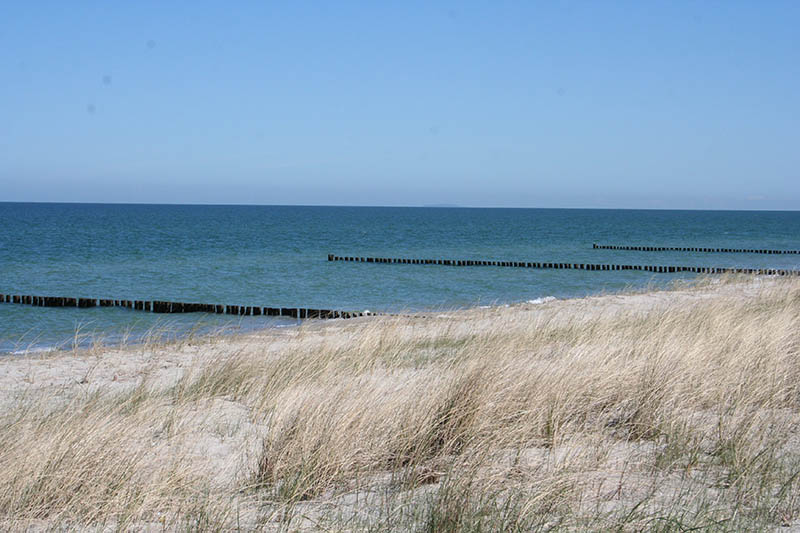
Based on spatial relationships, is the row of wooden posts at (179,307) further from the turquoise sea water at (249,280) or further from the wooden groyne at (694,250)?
the wooden groyne at (694,250)

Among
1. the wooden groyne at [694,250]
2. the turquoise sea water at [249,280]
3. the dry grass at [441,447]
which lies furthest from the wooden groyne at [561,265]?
the dry grass at [441,447]

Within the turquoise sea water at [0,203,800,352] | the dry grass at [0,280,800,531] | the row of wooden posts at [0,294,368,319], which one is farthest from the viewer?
the row of wooden posts at [0,294,368,319]

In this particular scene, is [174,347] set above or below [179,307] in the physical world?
above

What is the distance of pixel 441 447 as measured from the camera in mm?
6262

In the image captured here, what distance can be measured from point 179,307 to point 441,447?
21.2 meters

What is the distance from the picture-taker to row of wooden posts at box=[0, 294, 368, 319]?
23875mm

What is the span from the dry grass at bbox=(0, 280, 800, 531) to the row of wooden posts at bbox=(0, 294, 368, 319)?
1387 centimetres

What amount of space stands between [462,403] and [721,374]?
331 cm

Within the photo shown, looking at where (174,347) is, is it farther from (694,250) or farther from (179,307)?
(694,250)

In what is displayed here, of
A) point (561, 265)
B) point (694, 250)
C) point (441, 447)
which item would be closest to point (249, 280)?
point (561, 265)

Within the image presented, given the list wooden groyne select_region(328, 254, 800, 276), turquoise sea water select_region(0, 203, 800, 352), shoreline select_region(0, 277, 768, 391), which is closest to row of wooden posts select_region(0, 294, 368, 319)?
turquoise sea water select_region(0, 203, 800, 352)

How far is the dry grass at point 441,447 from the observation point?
481 centimetres

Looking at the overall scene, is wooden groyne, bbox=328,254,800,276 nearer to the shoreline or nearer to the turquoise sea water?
the turquoise sea water

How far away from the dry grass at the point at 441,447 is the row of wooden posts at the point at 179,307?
45.5 feet
